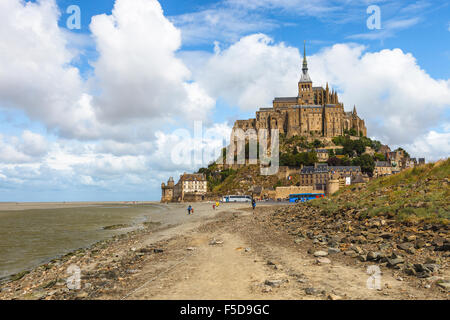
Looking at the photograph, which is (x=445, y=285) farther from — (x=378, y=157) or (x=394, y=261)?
(x=378, y=157)

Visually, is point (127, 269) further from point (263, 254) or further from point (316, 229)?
point (316, 229)

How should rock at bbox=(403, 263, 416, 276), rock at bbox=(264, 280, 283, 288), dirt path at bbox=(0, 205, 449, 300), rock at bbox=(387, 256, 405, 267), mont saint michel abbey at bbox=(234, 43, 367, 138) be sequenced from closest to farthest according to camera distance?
dirt path at bbox=(0, 205, 449, 300) < rock at bbox=(264, 280, 283, 288) < rock at bbox=(403, 263, 416, 276) < rock at bbox=(387, 256, 405, 267) < mont saint michel abbey at bbox=(234, 43, 367, 138)

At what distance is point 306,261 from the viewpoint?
12789mm

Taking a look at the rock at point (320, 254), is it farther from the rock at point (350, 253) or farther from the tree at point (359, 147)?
the tree at point (359, 147)

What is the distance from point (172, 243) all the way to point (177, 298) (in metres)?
11.6

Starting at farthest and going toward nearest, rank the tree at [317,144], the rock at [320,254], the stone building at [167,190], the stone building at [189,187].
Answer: the stone building at [167,190] → the tree at [317,144] → the stone building at [189,187] → the rock at [320,254]

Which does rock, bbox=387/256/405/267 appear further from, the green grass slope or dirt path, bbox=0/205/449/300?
the green grass slope

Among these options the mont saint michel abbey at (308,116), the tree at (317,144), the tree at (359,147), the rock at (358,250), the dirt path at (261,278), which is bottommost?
the dirt path at (261,278)

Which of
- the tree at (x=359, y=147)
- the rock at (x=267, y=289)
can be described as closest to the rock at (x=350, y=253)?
the rock at (x=267, y=289)

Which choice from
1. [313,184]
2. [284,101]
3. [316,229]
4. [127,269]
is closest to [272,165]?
[313,184]

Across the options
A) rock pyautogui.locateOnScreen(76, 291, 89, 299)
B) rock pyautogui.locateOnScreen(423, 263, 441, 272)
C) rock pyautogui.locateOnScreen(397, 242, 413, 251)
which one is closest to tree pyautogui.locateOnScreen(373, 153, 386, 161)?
rock pyautogui.locateOnScreen(397, 242, 413, 251)

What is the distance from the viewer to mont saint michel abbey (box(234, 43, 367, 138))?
130875 millimetres

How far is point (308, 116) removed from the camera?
13450cm

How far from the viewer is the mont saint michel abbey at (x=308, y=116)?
429ft
